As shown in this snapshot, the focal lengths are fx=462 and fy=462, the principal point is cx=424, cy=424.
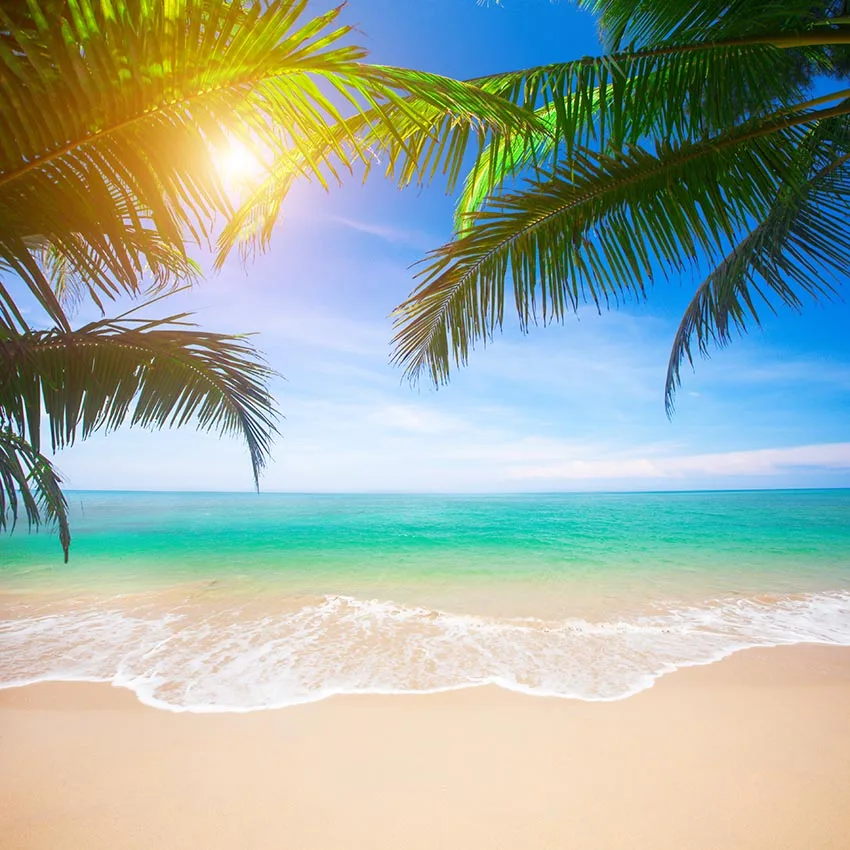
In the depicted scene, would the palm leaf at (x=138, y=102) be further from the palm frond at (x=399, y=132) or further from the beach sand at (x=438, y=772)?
the beach sand at (x=438, y=772)

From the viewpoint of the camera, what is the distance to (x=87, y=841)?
2434mm

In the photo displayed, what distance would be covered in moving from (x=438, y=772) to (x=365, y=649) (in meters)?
2.55

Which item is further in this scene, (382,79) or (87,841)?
(87,841)

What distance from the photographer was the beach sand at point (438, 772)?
8.12 ft

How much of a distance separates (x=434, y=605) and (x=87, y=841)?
5.57m

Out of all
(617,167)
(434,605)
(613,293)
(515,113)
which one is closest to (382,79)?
(515,113)

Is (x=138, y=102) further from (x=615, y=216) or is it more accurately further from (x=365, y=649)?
(x=365, y=649)

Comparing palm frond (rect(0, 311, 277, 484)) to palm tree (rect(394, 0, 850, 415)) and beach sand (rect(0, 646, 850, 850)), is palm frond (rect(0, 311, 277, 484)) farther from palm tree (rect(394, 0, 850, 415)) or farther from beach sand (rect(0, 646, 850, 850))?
beach sand (rect(0, 646, 850, 850))

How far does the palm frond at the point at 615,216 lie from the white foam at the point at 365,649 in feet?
11.9

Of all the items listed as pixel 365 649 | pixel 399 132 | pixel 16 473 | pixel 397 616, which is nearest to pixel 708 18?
pixel 399 132

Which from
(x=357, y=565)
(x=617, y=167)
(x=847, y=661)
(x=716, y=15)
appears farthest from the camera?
(x=357, y=565)

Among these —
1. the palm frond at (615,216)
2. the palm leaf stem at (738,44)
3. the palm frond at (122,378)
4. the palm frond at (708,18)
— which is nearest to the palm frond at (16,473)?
the palm frond at (122,378)

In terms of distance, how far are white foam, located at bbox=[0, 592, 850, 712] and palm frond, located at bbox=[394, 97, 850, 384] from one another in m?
3.63

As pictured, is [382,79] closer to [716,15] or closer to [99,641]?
[716,15]
